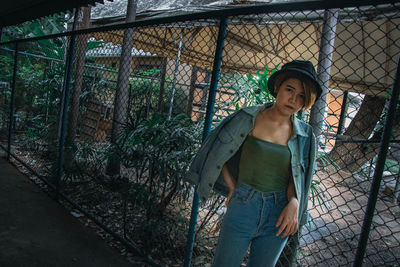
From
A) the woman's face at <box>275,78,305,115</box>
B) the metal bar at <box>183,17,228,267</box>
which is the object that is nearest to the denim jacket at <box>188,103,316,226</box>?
the woman's face at <box>275,78,305,115</box>

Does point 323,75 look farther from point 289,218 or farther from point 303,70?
point 289,218

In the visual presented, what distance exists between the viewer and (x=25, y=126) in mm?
7898

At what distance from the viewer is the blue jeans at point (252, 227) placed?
145 cm

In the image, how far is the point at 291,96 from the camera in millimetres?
1414

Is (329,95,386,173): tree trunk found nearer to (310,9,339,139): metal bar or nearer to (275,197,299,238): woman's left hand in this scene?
(310,9,339,139): metal bar

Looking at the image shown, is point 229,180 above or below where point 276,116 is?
below

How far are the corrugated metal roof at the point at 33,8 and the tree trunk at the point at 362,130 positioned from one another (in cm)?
474

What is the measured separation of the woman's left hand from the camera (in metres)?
1.40

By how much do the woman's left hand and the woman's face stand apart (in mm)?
483

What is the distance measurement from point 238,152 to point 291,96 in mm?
453

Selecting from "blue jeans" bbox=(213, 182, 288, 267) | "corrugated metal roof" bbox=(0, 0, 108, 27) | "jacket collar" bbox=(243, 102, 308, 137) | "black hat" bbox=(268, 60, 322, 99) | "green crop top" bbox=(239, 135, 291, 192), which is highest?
"corrugated metal roof" bbox=(0, 0, 108, 27)

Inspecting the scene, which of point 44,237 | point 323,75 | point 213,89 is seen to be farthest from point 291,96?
point 44,237

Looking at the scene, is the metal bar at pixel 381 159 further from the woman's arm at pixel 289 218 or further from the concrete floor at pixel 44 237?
the concrete floor at pixel 44 237

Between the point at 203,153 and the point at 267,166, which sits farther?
the point at 203,153
